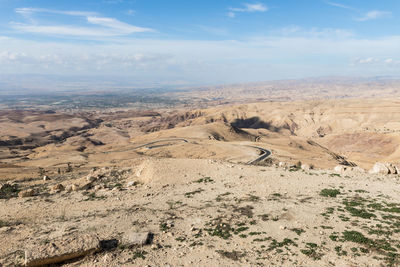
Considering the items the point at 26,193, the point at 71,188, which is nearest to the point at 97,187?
the point at 71,188

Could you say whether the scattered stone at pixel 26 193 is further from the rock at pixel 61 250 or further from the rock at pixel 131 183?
the rock at pixel 61 250

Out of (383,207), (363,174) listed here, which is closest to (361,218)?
(383,207)

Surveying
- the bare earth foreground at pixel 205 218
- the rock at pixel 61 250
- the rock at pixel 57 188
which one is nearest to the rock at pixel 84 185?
the bare earth foreground at pixel 205 218

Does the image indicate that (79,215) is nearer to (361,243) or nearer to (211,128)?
(361,243)

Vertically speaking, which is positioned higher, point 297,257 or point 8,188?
point 297,257

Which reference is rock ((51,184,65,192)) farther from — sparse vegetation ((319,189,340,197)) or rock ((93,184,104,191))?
sparse vegetation ((319,189,340,197))
